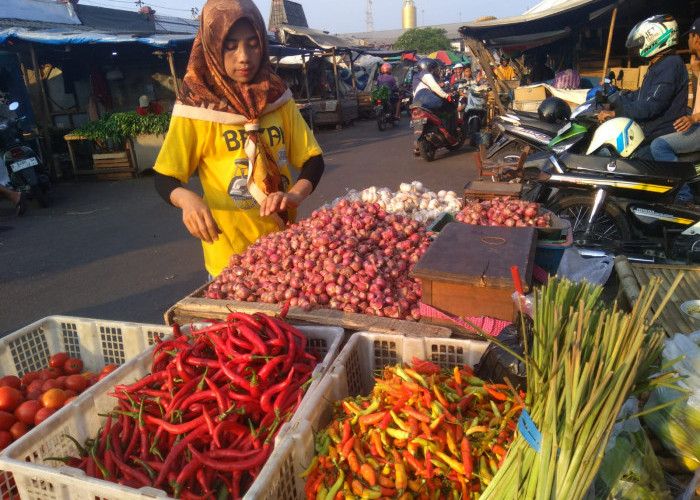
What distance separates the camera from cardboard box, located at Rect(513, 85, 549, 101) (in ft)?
32.9

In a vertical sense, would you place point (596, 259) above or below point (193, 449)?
below

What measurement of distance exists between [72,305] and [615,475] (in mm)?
5452

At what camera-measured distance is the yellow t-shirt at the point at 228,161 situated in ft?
8.88

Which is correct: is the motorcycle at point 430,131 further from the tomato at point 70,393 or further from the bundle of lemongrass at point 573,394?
the bundle of lemongrass at point 573,394

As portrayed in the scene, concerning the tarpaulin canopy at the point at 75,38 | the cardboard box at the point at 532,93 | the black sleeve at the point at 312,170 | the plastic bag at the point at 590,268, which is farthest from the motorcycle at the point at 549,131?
the tarpaulin canopy at the point at 75,38

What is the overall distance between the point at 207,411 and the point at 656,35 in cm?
583

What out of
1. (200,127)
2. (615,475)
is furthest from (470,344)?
(200,127)

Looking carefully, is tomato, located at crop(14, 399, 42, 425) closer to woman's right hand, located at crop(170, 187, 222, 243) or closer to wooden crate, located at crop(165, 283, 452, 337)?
wooden crate, located at crop(165, 283, 452, 337)

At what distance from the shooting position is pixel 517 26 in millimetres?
11812

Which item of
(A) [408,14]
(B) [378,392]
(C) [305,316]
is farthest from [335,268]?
(A) [408,14]

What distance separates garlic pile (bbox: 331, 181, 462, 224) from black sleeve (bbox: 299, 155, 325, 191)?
1357 millimetres

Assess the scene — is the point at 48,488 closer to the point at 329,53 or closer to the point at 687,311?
the point at 687,311

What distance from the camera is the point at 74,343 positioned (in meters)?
2.70

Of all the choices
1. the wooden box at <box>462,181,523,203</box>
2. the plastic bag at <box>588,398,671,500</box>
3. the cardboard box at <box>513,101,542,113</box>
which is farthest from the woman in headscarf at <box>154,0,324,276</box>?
the cardboard box at <box>513,101,542,113</box>
